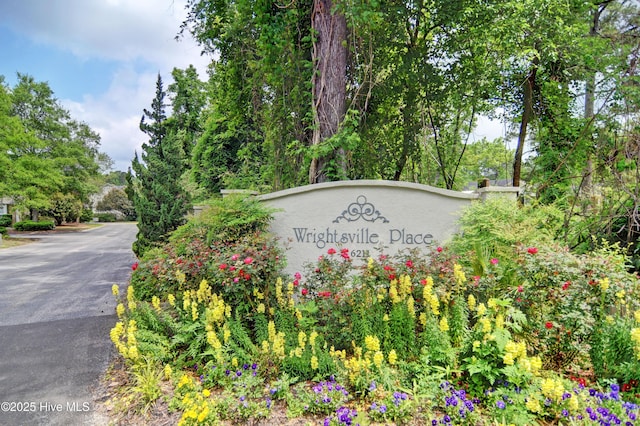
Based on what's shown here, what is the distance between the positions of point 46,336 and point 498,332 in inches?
186

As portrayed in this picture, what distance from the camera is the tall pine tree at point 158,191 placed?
7.39 meters

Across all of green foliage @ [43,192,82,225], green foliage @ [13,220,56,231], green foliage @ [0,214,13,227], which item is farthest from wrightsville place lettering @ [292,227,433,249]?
green foliage @ [43,192,82,225]

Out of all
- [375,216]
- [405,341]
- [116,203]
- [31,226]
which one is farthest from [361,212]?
[116,203]

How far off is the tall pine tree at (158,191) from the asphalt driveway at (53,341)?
1.16m

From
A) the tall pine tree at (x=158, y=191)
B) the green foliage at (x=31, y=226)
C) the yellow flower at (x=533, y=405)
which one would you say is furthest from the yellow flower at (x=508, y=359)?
the green foliage at (x=31, y=226)

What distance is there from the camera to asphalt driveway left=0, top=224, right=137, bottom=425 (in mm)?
2629

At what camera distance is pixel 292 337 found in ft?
10.3

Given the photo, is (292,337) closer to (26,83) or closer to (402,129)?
(402,129)

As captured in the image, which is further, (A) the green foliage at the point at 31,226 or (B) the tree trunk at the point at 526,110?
(A) the green foliage at the point at 31,226

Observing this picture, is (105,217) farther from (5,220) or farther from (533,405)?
(533,405)

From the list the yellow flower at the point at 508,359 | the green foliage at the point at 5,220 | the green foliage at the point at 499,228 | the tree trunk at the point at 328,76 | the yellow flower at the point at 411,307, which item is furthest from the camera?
the green foliage at the point at 5,220

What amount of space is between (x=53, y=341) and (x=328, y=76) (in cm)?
536

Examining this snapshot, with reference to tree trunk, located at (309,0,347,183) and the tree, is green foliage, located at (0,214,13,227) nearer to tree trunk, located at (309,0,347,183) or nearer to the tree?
the tree

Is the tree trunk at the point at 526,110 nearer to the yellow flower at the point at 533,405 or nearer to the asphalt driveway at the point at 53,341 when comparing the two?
the yellow flower at the point at 533,405
